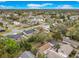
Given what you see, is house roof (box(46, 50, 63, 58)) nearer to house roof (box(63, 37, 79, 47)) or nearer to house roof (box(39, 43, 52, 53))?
house roof (box(39, 43, 52, 53))

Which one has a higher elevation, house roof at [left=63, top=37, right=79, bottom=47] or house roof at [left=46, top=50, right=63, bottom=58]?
house roof at [left=63, top=37, right=79, bottom=47]

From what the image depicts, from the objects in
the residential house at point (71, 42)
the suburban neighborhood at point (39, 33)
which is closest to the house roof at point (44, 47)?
the suburban neighborhood at point (39, 33)

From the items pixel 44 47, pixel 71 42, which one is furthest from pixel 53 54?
pixel 71 42

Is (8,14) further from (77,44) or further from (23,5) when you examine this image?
(77,44)

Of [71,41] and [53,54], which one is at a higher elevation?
[71,41]

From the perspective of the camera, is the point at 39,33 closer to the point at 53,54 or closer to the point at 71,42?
the point at 53,54

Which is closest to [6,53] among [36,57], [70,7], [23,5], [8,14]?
[36,57]

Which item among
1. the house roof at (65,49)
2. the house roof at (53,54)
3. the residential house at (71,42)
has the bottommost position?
the house roof at (53,54)

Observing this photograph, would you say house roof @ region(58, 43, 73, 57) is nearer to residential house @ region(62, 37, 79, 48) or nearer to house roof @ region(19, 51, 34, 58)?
residential house @ region(62, 37, 79, 48)

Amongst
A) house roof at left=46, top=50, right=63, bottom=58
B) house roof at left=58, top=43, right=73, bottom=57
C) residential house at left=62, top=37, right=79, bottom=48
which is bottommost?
house roof at left=46, top=50, right=63, bottom=58

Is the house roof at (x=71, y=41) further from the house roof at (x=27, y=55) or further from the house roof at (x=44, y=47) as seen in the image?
the house roof at (x=27, y=55)

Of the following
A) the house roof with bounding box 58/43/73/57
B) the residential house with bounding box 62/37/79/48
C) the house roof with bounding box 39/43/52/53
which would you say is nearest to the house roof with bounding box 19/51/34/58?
the house roof with bounding box 39/43/52/53
